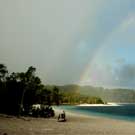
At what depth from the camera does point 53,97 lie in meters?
111

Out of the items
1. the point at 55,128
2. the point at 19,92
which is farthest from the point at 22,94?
the point at 55,128

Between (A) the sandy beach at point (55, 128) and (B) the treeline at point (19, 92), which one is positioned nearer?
(A) the sandy beach at point (55, 128)

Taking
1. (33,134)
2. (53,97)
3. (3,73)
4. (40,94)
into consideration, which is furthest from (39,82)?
(33,134)

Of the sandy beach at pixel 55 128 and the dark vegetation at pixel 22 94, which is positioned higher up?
the dark vegetation at pixel 22 94

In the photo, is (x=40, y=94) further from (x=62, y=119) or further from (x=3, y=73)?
(x=62, y=119)

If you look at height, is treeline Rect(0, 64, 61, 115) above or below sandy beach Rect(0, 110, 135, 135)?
above

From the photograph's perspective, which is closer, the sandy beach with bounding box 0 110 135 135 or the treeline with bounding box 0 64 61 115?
the sandy beach with bounding box 0 110 135 135

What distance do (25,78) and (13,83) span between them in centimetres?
601

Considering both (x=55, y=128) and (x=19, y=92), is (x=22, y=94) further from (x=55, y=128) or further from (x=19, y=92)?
(x=55, y=128)

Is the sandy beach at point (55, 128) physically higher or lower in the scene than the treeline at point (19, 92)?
lower

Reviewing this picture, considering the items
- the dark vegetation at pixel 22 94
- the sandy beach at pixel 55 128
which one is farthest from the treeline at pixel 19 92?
the sandy beach at pixel 55 128

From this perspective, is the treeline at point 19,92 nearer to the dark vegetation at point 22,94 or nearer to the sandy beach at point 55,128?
the dark vegetation at point 22,94

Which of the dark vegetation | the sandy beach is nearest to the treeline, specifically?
the dark vegetation

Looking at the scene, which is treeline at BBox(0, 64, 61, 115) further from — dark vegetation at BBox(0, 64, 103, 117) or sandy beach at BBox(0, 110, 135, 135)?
sandy beach at BBox(0, 110, 135, 135)
